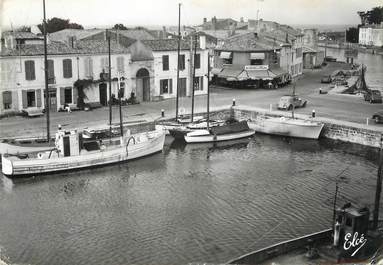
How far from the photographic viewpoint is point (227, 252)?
717 inches

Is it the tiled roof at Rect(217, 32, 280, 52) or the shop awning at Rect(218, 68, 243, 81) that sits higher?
the tiled roof at Rect(217, 32, 280, 52)

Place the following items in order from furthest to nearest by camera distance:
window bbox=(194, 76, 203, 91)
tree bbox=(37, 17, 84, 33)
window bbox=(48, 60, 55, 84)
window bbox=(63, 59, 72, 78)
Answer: tree bbox=(37, 17, 84, 33), window bbox=(194, 76, 203, 91), window bbox=(63, 59, 72, 78), window bbox=(48, 60, 55, 84)

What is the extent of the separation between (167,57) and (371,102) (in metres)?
16.7

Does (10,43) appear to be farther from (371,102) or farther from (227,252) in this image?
(371,102)

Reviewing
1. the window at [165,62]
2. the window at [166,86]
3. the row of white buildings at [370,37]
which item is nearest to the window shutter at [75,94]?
the window at [166,86]

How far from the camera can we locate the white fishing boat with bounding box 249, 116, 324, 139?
3497 cm

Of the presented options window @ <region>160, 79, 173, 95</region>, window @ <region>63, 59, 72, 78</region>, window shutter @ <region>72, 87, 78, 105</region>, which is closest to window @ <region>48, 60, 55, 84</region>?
window @ <region>63, 59, 72, 78</region>

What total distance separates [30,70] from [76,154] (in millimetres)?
10925

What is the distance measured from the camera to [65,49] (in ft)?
125

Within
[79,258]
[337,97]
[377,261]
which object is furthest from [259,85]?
[377,261]

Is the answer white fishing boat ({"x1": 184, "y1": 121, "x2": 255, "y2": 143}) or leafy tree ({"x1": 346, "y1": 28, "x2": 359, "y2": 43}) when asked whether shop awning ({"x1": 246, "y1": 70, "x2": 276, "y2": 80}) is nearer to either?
white fishing boat ({"x1": 184, "y1": 121, "x2": 255, "y2": 143})

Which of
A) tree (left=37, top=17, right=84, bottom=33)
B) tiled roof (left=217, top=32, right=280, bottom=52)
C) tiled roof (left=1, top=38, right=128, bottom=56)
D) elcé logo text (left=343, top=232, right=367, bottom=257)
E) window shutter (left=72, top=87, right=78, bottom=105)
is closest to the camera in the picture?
elcé logo text (left=343, top=232, right=367, bottom=257)

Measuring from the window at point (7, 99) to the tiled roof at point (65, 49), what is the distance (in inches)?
102

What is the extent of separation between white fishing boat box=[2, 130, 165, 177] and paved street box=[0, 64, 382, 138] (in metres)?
3.88
